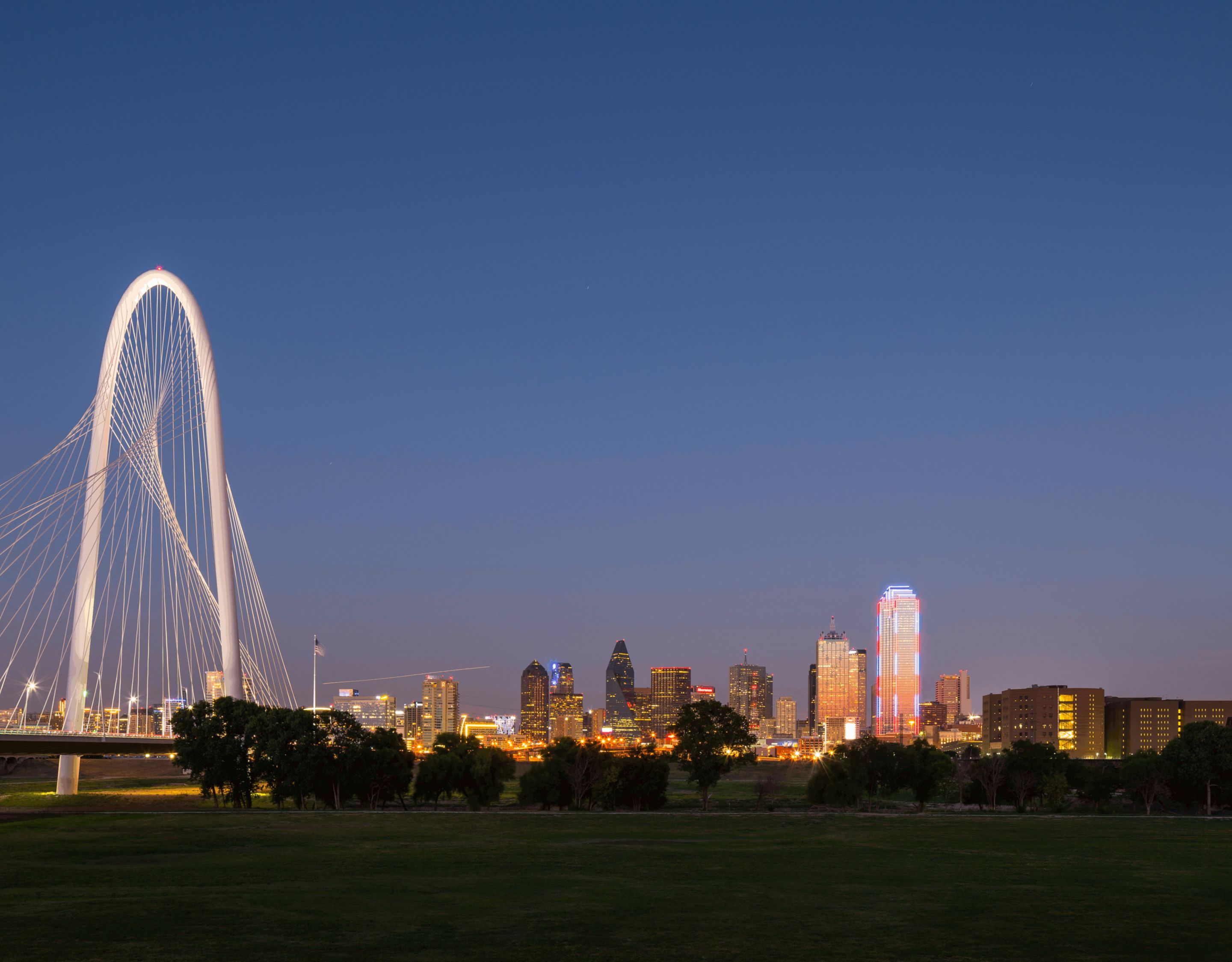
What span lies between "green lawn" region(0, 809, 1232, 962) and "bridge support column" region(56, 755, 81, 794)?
27.7m

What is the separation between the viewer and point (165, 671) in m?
70.8

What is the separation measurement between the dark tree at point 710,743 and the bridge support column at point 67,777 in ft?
135

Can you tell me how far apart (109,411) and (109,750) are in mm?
20736

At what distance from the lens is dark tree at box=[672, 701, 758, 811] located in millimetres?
76312

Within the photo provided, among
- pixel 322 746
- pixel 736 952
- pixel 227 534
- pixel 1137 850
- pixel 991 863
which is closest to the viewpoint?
pixel 736 952

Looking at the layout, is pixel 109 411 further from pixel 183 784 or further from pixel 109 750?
pixel 183 784

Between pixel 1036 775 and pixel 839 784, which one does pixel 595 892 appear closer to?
pixel 839 784

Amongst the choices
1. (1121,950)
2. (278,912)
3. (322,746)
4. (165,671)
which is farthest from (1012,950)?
(165,671)

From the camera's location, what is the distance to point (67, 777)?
8056 cm

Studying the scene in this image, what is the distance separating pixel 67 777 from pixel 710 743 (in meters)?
43.9

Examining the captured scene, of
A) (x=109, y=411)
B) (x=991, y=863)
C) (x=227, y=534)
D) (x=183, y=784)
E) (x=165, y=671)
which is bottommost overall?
(x=183, y=784)

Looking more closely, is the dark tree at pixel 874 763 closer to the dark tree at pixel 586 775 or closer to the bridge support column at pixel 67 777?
the dark tree at pixel 586 775

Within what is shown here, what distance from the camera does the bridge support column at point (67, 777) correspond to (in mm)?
79875

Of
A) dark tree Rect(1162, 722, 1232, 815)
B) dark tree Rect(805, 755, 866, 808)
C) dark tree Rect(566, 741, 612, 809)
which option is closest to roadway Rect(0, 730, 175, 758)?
dark tree Rect(566, 741, 612, 809)
